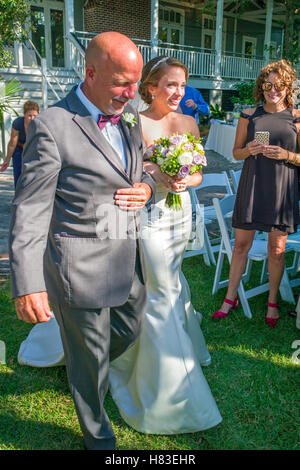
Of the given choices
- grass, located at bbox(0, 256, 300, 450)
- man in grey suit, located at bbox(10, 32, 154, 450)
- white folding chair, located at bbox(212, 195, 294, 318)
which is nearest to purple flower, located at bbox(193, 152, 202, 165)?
man in grey suit, located at bbox(10, 32, 154, 450)

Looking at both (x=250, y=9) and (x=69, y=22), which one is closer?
(x=69, y=22)

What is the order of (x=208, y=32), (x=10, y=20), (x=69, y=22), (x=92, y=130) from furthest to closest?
(x=208, y=32)
(x=69, y=22)
(x=10, y=20)
(x=92, y=130)

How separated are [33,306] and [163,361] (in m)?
1.26

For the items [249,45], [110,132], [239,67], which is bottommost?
[110,132]

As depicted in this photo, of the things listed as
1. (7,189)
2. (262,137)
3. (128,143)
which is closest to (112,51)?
(128,143)

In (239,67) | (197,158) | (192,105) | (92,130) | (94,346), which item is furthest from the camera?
(239,67)

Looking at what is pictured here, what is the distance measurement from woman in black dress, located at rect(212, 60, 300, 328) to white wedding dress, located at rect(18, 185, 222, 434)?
3.96 feet

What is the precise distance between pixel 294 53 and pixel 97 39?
19427mm

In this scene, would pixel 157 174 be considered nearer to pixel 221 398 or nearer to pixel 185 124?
Result: pixel 185 124

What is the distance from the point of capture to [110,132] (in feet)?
7.61

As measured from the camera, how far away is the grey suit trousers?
2.30 m

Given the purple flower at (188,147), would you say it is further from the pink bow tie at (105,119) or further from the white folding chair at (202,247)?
the white folding chair at (202,247)
